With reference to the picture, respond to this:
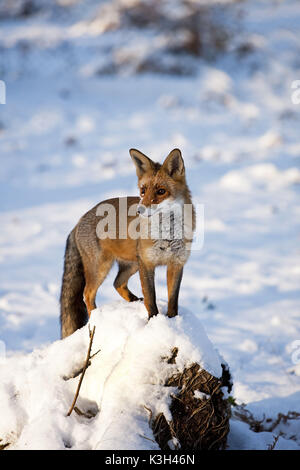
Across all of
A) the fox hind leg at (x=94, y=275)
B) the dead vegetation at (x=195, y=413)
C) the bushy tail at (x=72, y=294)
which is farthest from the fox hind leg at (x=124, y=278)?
the dead vegetation at (x=195, y=413)

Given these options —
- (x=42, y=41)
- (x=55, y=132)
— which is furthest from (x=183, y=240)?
(x=42, y=41)

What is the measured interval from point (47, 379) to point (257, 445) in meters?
1.54

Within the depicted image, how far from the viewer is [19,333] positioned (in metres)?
5.48

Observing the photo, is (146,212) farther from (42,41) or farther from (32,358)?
(42,41)

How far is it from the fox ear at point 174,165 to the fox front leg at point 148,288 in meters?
0.73

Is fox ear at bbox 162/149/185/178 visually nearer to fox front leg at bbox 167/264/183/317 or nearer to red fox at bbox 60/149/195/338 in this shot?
red fox at bbox 60/149/195/338

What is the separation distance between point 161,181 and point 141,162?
28 cm

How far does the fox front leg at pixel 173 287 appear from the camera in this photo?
11.2 ft

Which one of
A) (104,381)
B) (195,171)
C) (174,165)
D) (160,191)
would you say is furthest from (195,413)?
(195,171)

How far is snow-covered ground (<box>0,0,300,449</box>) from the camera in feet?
18.0

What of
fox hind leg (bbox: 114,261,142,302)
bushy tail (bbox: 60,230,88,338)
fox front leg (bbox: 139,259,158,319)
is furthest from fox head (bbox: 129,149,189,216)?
bushy tail (bbox: 60,230,88,338)

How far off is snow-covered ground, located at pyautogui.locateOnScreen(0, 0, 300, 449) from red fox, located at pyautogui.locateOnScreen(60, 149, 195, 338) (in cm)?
87

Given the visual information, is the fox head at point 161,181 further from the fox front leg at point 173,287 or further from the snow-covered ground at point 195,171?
the snow-covered ground at point 195,171
